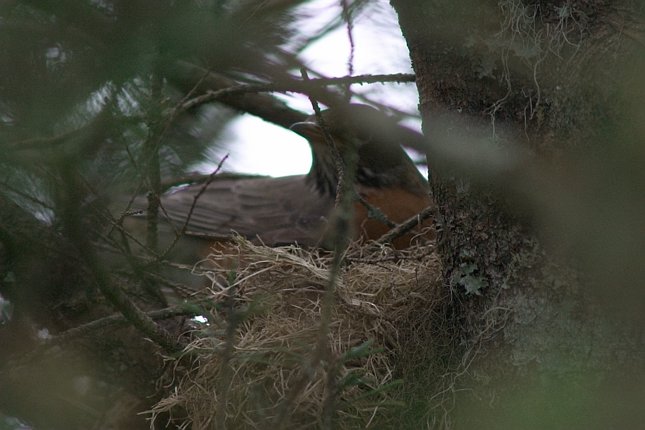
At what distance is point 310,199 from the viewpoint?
623cm

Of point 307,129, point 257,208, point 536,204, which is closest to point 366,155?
point 307,129

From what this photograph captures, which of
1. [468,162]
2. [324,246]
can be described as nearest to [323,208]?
[324,246]

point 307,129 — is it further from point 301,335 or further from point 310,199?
point 301,335

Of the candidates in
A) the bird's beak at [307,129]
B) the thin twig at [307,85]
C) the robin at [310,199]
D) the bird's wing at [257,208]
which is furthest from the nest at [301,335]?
the bird's wing at [257,208]

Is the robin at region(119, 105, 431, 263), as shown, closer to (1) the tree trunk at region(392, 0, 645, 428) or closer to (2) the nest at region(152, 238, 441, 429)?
(2) the nest at region(152, 238, 441, 429)

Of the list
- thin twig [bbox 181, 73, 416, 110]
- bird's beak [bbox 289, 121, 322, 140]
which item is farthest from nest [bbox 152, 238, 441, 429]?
bird's beak [bbox 289, 121, 322, 140]

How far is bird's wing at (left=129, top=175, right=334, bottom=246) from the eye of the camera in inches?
227

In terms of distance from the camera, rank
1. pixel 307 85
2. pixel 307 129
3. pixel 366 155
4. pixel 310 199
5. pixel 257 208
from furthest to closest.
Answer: pixel 257 208, pixel 310 199, pixel 366 155, pixel 307 129, pixel 307 85

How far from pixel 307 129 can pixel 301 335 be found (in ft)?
7.33

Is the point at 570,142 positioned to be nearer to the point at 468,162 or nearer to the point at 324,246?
the point at 468,162

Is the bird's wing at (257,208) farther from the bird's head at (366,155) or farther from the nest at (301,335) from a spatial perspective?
the nest at (301,335)

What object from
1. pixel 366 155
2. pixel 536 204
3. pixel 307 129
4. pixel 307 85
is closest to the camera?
pixel 536 204

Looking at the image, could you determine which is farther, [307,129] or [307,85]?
[307,129]

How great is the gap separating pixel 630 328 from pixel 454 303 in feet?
1.95
